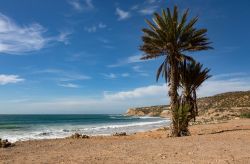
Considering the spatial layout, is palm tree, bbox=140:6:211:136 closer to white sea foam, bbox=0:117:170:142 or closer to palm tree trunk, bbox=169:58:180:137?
palm tree trunk, bbox=169:58:180:137

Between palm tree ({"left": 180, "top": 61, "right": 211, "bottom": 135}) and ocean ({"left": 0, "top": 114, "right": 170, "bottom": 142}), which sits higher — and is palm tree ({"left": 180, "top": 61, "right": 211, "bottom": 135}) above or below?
above

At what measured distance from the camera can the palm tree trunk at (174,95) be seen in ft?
65.9

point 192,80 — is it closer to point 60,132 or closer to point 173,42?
point 173,42

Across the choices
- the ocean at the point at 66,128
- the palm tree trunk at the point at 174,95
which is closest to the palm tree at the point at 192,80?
the palm tree trunk at the point at 174,95

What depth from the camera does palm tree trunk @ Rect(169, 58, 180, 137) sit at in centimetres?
2009

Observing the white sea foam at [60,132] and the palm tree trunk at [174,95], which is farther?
the white sea foam at [60,132]

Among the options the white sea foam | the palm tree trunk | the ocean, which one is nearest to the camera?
the palm tree trunk

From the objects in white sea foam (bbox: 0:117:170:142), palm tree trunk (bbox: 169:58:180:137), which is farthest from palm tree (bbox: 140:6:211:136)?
white sea foam (bbox: 0:117:170:142)

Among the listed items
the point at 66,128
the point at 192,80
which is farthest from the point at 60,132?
the point at 192,80

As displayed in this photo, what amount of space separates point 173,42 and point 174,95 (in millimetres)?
3169

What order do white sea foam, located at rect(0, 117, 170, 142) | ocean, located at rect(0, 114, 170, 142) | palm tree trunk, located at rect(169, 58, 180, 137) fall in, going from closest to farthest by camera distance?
palm tree trunk, located at rect(169, 58, 180, 137) < white sea foam, located at rect(0, 117, 170, 142) < ocean, located at rect(0, 114, 170, 142)

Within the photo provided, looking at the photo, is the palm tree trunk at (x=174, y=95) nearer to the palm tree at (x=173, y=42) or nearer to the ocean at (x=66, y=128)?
the palm tree at (x=173, y=42)

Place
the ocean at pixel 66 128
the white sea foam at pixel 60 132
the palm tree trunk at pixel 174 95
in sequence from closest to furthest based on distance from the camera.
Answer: the palm tree trunk at pixel 174 95
the white sea foam at pixel 60 132
the ocean at pixel 66 128

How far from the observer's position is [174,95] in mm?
20609
